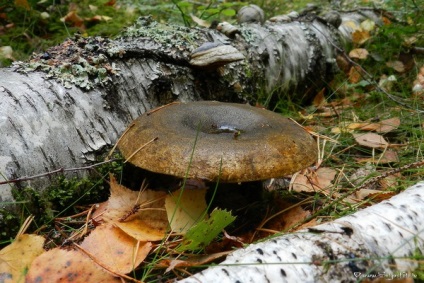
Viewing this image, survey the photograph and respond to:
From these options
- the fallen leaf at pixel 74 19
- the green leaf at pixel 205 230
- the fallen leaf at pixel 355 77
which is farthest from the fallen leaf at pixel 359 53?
the green leaf at pixel 205 230

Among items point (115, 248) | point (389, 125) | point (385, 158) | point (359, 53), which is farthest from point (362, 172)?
point (359, 53)

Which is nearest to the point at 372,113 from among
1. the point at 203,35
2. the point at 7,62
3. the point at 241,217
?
the point at 203,35

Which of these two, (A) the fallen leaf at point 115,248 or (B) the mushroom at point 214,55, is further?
(B) the mushroom at point 214,55

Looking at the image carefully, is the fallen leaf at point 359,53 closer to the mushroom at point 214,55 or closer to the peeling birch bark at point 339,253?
the mushroom at point 214,55

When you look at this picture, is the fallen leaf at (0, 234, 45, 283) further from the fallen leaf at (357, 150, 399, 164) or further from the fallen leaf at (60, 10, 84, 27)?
the fallen leaf at (60, 10, 84, 27)

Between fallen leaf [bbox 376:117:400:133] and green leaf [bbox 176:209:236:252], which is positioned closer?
green leaf [bbox 176:209:236:252]

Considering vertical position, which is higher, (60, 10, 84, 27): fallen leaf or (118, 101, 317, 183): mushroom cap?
(60, 10, 84, 27): fallen leaf

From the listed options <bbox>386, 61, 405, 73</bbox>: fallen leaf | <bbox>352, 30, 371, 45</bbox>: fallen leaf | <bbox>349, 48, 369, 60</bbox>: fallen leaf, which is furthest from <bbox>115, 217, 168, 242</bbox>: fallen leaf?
<bbox>352, 30, 371, 45</bbox>: fallen leaf

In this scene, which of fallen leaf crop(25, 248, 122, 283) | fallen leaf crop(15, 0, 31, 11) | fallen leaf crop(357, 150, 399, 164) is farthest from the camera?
fallen leaf crop(15, 0, 31, 11)
